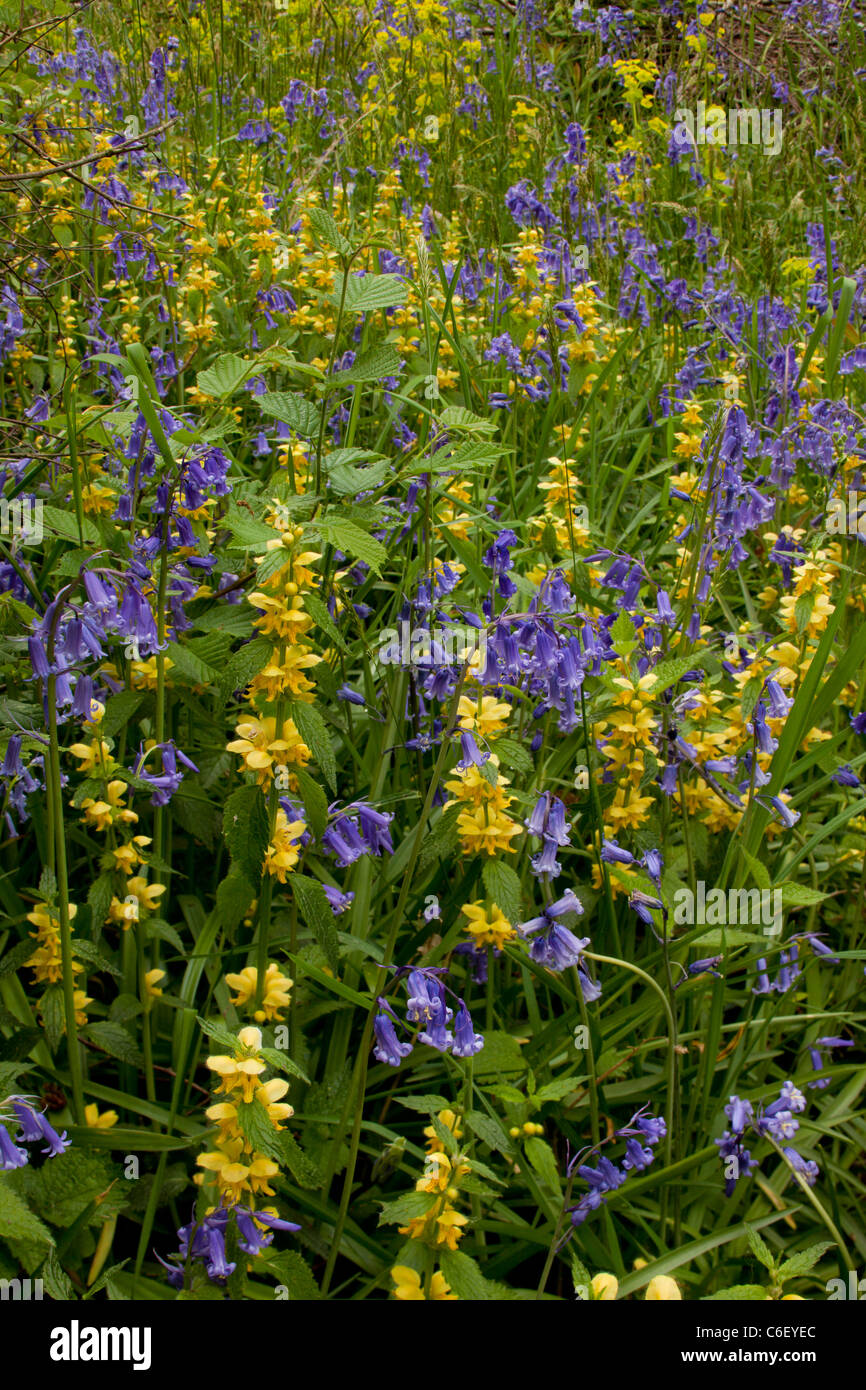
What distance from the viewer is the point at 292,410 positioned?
A: 86.2 inches

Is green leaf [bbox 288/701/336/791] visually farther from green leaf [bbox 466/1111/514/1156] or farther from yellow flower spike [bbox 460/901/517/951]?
green leaf [bbox 466/1111/514/1156]

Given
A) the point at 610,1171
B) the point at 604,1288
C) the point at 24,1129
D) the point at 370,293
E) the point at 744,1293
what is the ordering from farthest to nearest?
the point at 370,293 < the point at 610,1171 < the point at 24,1129 < the point at 744,1293 < the point at 604,1288

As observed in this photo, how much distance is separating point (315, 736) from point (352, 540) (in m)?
0.33

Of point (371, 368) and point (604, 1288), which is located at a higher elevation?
point (371, 368)

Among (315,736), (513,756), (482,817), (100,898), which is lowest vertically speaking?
(100,898)

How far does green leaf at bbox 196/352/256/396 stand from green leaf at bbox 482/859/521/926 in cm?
101

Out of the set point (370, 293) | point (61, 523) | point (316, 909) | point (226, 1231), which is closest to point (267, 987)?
point (316, 909)

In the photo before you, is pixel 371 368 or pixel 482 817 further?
pixel 371 368

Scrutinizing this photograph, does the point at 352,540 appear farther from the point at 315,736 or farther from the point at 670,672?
the point at 670,672

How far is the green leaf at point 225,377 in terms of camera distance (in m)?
1.92

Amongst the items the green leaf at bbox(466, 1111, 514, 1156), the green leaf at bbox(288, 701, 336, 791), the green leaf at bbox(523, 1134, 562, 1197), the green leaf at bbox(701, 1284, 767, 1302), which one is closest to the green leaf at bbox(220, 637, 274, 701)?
the green leaf at bbox(288, 701, 336, 791)

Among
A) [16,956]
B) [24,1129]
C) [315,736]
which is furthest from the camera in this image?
[16,956]

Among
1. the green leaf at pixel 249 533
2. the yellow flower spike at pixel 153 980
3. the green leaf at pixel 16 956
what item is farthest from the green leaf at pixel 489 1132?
the green leaf at pixel 249 533
